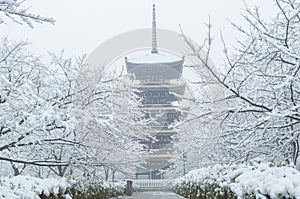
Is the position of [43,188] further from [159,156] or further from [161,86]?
[161,86]

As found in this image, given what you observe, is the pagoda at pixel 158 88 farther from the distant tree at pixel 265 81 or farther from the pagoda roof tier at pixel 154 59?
the distant tree at pixel 265 81

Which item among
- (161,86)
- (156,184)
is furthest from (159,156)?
(161,86)

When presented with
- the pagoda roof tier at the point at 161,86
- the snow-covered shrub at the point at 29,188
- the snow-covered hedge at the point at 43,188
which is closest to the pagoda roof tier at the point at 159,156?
the pagoda roof tier at the point at 161,86

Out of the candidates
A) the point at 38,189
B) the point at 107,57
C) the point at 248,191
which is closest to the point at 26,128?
the point at 38,189

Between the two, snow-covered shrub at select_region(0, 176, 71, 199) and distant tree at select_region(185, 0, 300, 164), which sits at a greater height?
distant tree at select_region(185, 0, 300, 164)

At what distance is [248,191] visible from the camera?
491 centimetres

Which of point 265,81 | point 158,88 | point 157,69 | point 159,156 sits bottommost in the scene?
point 265,81

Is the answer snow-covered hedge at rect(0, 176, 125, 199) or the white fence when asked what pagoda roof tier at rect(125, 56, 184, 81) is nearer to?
the white fence

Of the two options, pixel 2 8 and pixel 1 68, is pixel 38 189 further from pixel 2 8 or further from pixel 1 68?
pixel 2 8

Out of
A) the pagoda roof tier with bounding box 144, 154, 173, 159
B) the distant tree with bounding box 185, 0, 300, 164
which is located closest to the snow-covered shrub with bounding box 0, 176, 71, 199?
the distant tree with bounding box 185, 0, 300, 164

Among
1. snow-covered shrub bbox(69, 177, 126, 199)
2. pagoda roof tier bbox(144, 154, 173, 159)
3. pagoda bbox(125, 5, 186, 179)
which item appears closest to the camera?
snow-covered shrub bbox(69, 177, 126, 199)

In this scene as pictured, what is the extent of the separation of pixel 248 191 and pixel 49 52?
6682mm

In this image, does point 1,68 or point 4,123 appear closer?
point 1,68

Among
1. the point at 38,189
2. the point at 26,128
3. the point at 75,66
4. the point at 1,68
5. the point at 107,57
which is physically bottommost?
the point at 38,189
